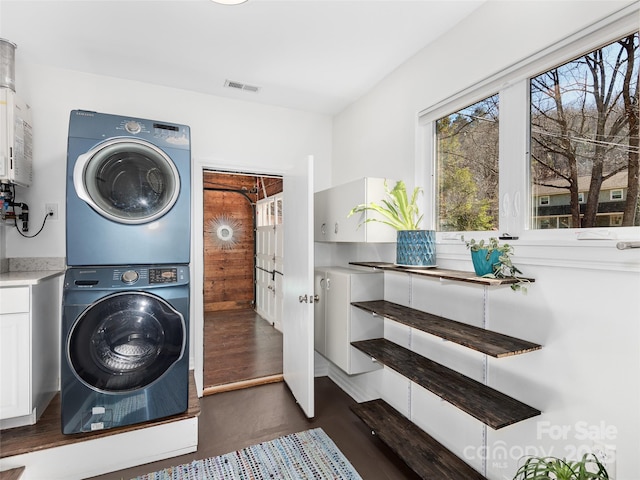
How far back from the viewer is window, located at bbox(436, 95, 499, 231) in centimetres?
182

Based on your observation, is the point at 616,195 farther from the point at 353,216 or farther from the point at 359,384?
the point at 359,384

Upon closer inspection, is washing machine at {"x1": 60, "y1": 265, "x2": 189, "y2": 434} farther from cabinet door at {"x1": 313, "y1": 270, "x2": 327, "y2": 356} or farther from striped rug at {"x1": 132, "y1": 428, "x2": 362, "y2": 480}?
cabinet door at {"x1": 313, "y1": 270, "x2": 327, "y2": 356}

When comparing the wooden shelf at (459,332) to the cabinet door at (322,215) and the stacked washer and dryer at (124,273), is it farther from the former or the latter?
the stacked washer and dryer at (124,273)

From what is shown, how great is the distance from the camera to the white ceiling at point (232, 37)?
70.7 inches

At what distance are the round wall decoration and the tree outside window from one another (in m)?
5.12

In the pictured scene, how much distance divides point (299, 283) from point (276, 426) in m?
1.03

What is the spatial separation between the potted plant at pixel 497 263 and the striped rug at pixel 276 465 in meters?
1.35

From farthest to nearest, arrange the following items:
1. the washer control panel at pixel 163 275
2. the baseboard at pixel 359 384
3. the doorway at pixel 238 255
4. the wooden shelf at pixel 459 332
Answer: the doorway at pixel 238 255 → the baseboard at pixel 359 384 → the washer control panel at pixel 163 275 → the wooden shelf at pixel 459 332

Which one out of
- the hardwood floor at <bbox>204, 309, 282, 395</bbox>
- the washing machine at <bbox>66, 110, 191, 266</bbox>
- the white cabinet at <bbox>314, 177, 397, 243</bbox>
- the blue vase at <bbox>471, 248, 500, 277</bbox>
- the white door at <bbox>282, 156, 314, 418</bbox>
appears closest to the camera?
the blue vase at <bbox>471, 248, 500, 277</bbox>

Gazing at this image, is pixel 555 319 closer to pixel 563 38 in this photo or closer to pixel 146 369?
pixel 563 38

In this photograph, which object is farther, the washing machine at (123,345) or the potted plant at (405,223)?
the potted plant at (405,223)

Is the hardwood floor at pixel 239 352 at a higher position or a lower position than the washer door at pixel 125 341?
lower

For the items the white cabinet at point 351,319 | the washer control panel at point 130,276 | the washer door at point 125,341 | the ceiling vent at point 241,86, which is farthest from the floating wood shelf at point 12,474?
the ceiling vent at point 241,86

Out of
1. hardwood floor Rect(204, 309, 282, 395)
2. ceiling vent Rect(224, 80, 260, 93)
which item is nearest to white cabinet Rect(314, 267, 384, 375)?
hardwood floor Rect(204, 309, 282, 395)
